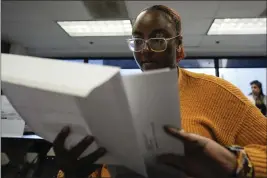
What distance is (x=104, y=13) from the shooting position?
3.77 meters

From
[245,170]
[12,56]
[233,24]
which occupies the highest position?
[233,24]

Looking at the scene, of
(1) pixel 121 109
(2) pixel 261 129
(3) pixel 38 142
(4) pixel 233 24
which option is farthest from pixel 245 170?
(4) pixel 233 24

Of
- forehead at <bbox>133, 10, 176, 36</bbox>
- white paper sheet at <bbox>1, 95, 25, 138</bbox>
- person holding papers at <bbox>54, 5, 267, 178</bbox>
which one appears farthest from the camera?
white paper sheet at <bbox>1, 95, 25, 138</bbox>

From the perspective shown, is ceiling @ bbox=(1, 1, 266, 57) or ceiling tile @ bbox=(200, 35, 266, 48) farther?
ceiling tile @ bbox=(200, 35, 266, 48)

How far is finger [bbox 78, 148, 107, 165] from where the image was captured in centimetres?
58

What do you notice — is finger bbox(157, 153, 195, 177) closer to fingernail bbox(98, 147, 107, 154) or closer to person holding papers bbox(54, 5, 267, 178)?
person holding papers bbox(54, 5, 267, 178)

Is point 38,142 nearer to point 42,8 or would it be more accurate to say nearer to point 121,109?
point 121,109

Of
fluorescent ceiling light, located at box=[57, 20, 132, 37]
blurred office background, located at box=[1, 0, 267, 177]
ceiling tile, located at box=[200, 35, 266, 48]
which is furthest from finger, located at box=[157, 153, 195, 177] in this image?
ceiling tile, located at box=[200, 35, 266, 48]

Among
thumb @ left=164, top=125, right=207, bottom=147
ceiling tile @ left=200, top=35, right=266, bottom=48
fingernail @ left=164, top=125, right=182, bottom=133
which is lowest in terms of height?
thumb @ left=164, top=125, right=207, bottom=147

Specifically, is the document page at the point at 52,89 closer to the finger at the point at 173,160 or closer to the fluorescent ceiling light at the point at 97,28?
the finger at the point at 173,160

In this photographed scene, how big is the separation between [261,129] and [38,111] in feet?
1.74

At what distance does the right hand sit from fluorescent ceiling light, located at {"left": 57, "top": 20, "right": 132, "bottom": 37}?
3.54 metres

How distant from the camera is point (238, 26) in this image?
170 inches

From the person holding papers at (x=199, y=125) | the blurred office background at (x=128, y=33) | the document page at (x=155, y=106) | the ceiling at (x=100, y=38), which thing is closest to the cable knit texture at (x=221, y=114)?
the person holding papers at (x=199, y=125)
